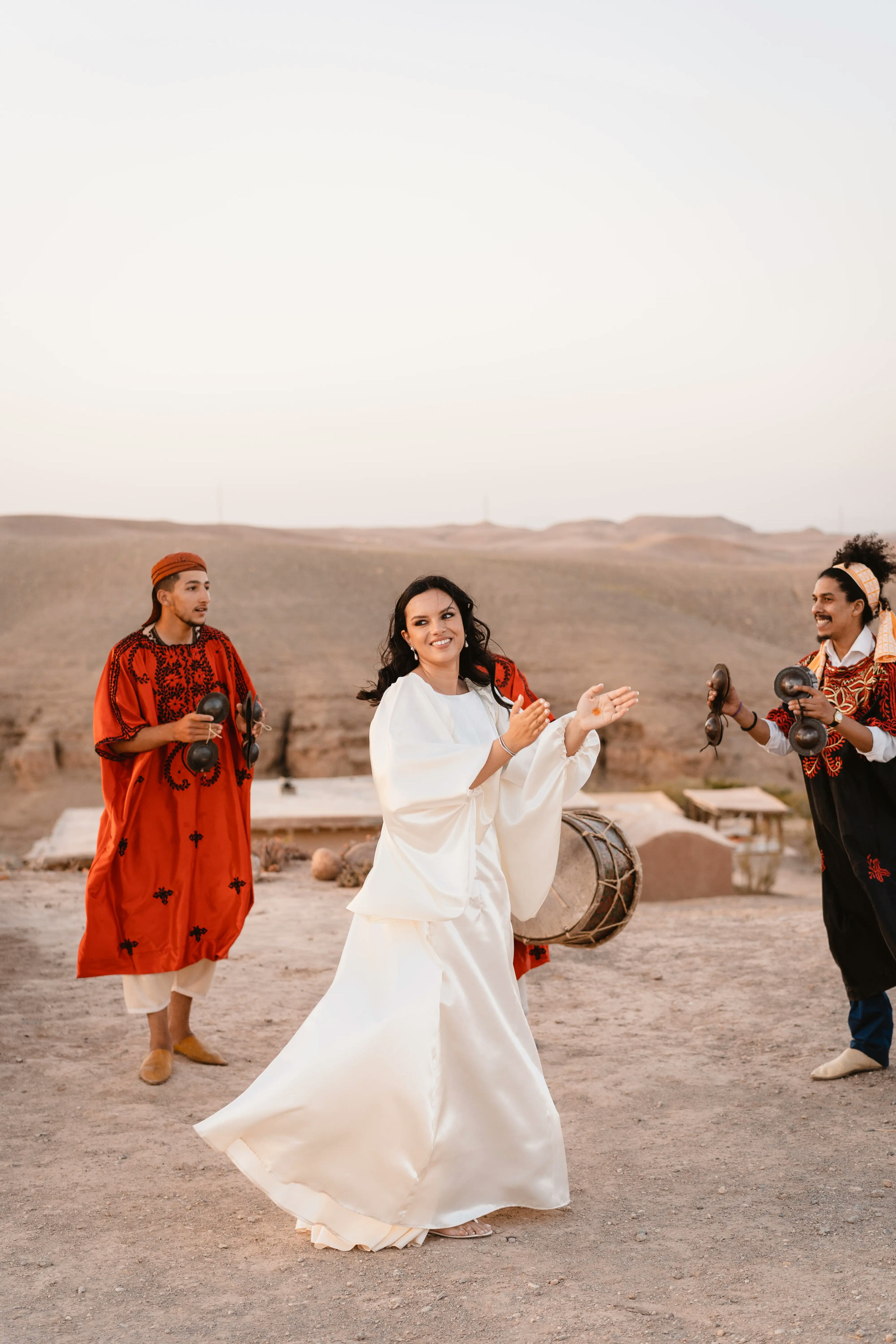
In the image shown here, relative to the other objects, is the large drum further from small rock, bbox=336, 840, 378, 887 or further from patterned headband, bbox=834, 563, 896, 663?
small rock, bbox=336, 840, 378, 887

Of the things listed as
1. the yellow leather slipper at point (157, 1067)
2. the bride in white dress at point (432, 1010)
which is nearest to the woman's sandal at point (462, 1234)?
the bride in white dress at point (432, 1010)

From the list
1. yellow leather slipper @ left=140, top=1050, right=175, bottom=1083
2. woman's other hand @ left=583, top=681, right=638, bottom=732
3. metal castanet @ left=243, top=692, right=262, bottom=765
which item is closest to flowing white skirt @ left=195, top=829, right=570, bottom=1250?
woman's other hand @ left=583, top=681, right=638, bottom=732

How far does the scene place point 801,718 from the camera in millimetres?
4207

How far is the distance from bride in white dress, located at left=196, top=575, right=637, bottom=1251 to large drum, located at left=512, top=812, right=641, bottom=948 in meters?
0.55

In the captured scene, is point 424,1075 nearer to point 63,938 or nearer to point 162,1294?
point 162,1294

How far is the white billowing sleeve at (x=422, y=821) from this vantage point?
3.41 meters

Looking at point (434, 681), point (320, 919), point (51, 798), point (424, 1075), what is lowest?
point (51, 798)

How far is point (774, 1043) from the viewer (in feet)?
18.0

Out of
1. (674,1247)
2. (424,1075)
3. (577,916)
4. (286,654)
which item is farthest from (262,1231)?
(286,654)

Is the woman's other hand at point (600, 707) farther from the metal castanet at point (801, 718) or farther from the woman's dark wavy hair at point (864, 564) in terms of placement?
the woman's dark wavy hair at point (864, 564)

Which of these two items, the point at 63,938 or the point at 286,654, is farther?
the point at 286,654

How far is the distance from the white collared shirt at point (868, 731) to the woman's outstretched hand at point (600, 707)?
1126mm

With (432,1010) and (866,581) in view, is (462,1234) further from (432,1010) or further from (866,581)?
(866,581)

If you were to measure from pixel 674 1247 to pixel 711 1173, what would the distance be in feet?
2.14
